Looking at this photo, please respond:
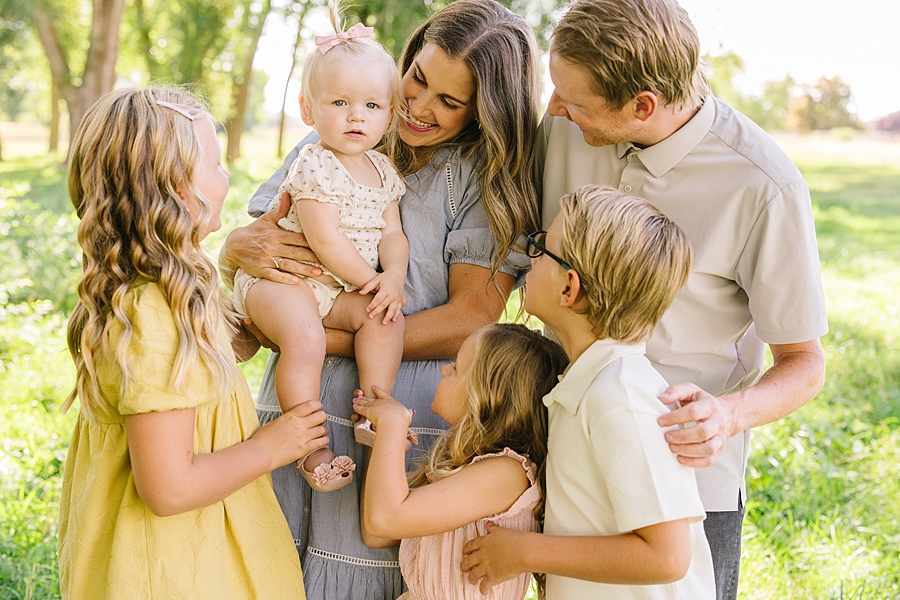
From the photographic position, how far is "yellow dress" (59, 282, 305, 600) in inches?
64.5

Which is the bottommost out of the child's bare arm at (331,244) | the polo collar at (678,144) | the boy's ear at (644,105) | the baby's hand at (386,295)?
the baby's hand at (386,295)

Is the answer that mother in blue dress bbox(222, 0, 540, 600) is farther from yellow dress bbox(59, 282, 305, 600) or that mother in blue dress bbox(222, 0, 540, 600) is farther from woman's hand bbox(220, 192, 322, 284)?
yellow dress bbox(59, 282, 305, 600)

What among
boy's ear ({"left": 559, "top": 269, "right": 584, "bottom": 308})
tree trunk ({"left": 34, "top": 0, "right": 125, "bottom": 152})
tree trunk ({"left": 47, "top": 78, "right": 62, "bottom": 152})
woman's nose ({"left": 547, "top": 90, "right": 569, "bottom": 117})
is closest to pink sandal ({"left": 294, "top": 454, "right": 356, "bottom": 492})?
boy's ear ({"left": 559, "top": 269, "right": 584, "bottom": 308})

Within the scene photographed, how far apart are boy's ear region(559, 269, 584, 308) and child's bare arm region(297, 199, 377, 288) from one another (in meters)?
0.67

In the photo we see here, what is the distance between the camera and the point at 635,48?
191 centimetres

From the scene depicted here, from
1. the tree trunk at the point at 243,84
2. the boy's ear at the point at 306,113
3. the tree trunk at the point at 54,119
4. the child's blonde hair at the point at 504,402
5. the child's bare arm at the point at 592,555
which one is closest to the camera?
the child's bare arm at the point at 592,555

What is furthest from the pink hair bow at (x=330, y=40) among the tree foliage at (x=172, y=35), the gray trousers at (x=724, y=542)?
the tree foliage at (x=172, y=35)

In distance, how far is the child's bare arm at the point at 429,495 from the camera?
1.78 m

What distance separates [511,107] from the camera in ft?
7.63

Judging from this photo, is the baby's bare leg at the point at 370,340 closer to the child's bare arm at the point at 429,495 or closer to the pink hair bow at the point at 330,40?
the child's bare arm at the point at 429,495

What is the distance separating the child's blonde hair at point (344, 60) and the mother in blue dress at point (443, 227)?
4.1 inches

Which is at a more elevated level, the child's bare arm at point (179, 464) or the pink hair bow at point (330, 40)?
the pink hair bow at point (330, 40)

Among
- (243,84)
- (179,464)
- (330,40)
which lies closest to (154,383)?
(179,464)

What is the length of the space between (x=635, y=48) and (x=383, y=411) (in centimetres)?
110
